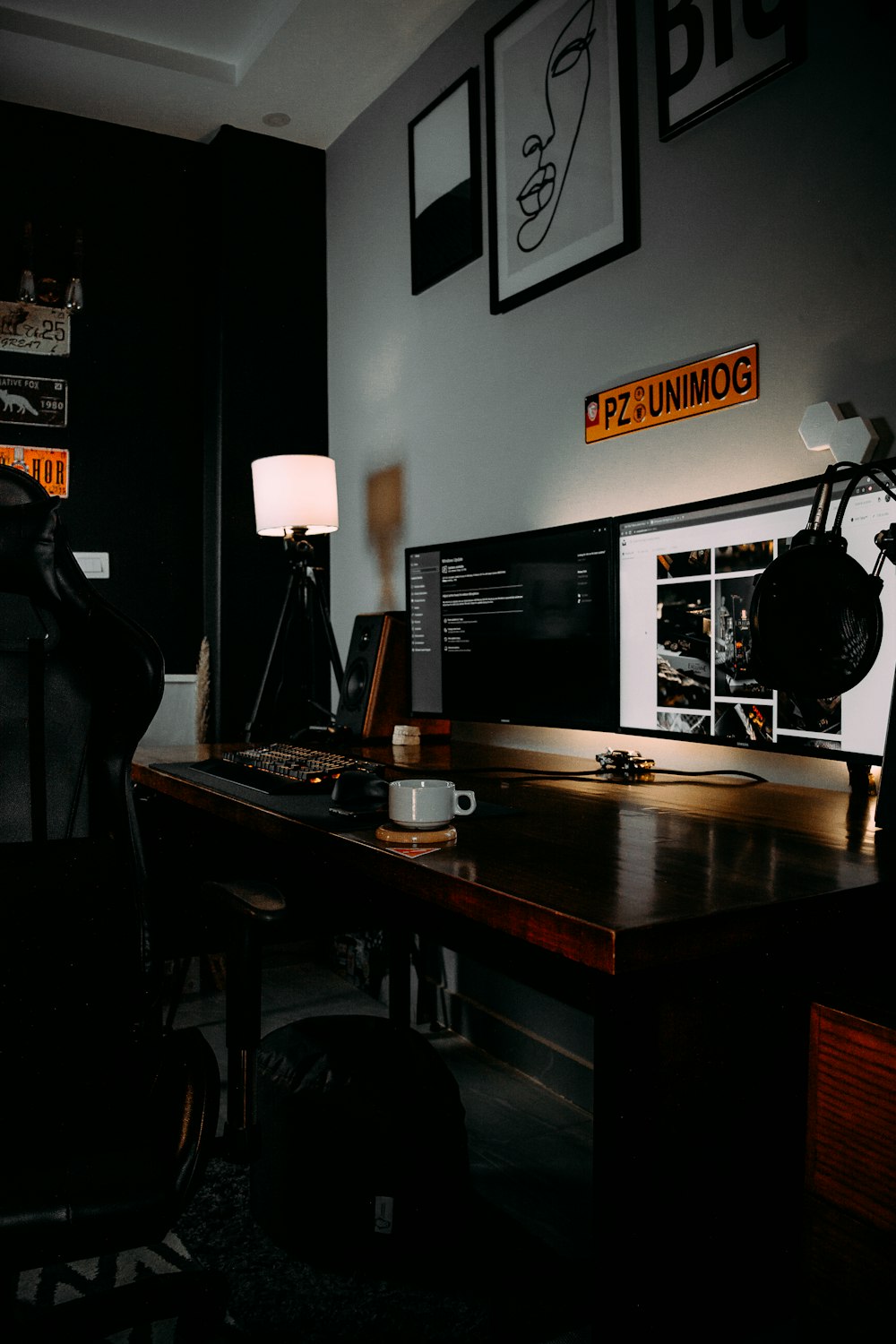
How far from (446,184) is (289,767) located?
5.97 ft

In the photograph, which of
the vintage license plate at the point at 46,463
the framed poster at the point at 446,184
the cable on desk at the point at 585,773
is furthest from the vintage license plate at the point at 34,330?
the cable on desk at the point at 585,773

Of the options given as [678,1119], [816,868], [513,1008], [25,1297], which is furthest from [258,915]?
[513,1008]

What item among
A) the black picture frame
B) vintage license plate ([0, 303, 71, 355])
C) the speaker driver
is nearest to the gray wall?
the black picture frame

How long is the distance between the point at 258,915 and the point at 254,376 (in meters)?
2.64

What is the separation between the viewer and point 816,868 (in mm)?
1040

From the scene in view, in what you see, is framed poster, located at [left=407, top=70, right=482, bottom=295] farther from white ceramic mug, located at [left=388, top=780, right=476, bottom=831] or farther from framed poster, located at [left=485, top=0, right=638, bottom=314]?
white ceramic mug, located at [left=388, top=780, right=476, bottom=831]

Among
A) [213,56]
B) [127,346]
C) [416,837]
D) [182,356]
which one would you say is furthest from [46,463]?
[416,837]

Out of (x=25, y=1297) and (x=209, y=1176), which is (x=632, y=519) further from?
(x=25, y=1297)

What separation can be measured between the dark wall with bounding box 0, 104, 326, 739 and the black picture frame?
5.96 ft

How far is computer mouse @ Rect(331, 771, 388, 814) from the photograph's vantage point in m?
1.45

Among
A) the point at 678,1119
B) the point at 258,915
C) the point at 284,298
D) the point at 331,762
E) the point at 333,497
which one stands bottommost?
the point at 678,1119

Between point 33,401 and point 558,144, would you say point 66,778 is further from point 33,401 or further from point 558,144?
point 33,401

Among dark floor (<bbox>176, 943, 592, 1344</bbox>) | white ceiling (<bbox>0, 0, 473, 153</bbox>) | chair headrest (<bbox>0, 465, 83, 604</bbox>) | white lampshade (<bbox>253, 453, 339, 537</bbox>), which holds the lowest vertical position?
dark floor (<bbox>176, 943, 592, 1344</bbox>)

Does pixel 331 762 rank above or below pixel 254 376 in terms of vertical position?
below
